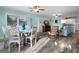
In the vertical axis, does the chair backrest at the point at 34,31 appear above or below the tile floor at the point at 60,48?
above

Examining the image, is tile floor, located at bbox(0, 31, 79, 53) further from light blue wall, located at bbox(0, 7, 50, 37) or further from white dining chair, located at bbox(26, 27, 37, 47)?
light blue wall, located at bbox(0, 7, 50, 37)

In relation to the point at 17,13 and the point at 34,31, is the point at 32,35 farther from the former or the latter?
the point at 17,13

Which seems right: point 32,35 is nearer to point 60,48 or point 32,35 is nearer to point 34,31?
point 34,31

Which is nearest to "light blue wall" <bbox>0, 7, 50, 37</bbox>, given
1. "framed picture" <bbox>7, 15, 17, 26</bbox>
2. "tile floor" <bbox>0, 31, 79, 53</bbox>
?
"framed picture" <bbox>7, 15, 17, 26</bbox>

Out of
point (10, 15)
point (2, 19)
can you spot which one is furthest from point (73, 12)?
point (2, 19)

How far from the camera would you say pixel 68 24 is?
2000mm

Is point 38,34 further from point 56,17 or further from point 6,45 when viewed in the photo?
point 6,45

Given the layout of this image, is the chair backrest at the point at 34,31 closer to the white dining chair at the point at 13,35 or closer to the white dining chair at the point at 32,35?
the white dining chair at the point at 32,35

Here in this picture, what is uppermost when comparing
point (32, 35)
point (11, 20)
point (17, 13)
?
point (17, 13)

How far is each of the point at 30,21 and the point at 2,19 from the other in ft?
1.42

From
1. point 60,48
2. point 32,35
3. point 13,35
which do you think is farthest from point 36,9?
point 60,48

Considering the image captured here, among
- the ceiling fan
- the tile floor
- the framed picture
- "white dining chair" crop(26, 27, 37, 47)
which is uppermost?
the ceiling fan

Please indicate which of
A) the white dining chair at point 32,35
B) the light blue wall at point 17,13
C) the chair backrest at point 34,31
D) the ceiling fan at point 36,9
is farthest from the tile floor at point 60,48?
the ceiling fan at point 36,9

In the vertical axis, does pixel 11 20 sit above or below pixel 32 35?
above
